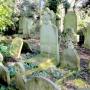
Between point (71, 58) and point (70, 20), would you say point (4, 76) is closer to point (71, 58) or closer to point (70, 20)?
point (71, 58)

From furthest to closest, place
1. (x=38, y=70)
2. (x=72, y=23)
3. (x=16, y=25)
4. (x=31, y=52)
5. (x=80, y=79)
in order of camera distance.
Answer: (x=16, y=25), (x=72, y=23), (x=31, y=52), (x=38, y=70), (x=80, y=79)

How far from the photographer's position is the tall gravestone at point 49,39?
855 centimetres

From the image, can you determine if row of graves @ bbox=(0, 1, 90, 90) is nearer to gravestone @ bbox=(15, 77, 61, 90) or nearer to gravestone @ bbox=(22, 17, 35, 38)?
gravestone @ bbox=(15, 77, 61, 90)

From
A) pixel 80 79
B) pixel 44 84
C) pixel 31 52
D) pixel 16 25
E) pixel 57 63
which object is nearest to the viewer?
pixel 44 84

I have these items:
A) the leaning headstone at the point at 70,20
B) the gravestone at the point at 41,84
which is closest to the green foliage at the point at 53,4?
the leaning headstone at the point at 70,20

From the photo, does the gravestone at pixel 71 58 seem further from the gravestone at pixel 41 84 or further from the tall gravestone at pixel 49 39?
the gravestone at pixel 41 84

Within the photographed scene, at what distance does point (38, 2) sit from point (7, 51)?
12.7 m

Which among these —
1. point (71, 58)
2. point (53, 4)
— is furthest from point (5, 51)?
point (53, 4)

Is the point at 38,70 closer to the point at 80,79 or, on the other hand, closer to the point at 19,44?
the point at 80,79

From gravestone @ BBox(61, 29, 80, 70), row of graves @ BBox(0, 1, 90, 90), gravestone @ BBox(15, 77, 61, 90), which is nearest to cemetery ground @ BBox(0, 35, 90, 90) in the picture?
row of graves @ BBox(0, 1, 90, 90)

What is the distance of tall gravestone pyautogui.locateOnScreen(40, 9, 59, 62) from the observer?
336 inches

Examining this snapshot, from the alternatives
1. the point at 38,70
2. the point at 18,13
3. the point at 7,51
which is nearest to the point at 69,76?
the point at 38,70

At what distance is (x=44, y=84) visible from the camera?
411cm

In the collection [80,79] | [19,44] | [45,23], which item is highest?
[45,23]
